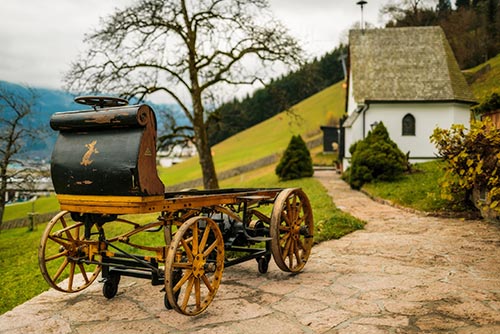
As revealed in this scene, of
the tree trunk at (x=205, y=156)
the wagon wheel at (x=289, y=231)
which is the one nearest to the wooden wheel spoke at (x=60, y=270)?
the wagon wheel at (x=289, y=231)

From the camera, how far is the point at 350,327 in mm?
4203

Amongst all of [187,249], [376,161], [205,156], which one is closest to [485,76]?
[376,161]

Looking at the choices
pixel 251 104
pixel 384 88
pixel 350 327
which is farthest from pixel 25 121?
pixel 251 104

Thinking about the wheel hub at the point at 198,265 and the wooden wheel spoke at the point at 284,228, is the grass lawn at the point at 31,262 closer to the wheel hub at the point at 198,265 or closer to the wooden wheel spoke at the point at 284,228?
the wooden wheel spoke at the point at 284,228

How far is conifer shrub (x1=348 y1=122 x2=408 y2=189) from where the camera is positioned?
18.3 m

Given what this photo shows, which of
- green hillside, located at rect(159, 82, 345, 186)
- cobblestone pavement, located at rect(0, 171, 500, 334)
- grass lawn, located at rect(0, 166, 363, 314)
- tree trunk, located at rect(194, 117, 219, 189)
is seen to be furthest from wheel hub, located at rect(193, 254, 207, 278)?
green hillside, located at rect(159, 82, 345, 186)

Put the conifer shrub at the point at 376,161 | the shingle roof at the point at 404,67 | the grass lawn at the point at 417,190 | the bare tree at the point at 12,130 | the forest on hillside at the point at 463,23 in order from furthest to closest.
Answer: the forest on hillside at the point at 463,23 < the shingle roof at the point at 404,67 < the conifer shrub at the point at 376,161 < the bare tree at the point at 12,130 < the grass lawn at the point at 417,190

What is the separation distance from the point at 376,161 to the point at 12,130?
45.9 ft

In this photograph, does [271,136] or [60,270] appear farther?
[271,136]

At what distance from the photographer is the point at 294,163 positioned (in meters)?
26.0

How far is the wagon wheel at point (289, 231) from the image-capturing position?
5.72m

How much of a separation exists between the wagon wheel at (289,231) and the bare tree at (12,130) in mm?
12748

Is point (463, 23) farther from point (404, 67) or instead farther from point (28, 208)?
point (28, 208)

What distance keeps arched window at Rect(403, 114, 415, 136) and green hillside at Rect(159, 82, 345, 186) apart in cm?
2691
